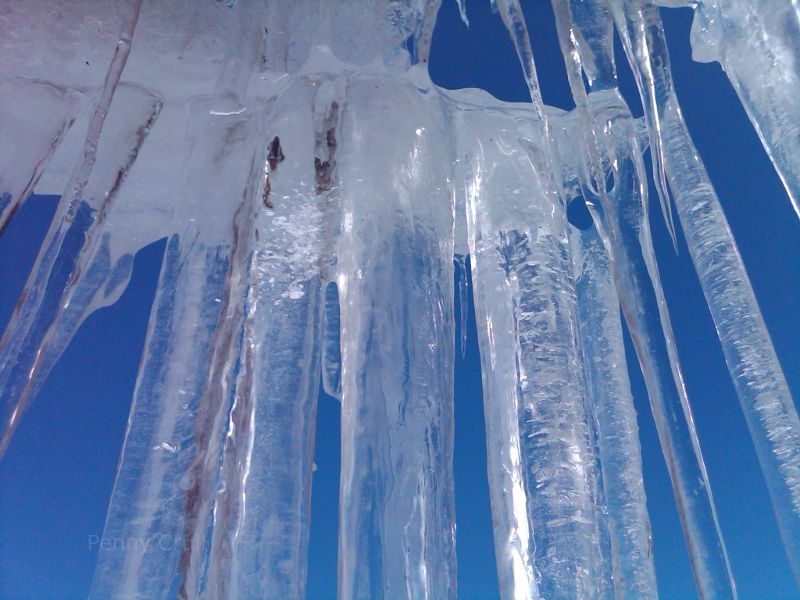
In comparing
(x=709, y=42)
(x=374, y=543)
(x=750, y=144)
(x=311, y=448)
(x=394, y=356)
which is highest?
(x=750, y=144)

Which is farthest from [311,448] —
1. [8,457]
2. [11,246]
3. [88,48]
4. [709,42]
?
[8,457]

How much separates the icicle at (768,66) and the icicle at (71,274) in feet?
6.06

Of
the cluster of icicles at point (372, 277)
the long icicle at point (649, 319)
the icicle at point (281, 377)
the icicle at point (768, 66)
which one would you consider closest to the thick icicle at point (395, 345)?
the cluster of icicles at point (372, 277)

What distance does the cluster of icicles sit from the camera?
126cm

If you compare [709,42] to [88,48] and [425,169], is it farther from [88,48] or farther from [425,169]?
[88,48]

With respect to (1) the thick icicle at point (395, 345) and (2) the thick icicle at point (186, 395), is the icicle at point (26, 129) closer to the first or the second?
(2) the thick icicle at point (186, 395)

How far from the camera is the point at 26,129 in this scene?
6.98ft

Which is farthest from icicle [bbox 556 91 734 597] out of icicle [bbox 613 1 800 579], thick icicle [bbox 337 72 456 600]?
thick icicle [bbox 337 72 456 600]

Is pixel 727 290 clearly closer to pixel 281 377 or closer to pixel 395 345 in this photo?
pixel 395 345

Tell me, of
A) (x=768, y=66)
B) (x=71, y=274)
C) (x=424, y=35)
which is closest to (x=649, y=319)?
(x=768, y=66)

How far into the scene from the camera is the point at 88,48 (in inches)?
79.0

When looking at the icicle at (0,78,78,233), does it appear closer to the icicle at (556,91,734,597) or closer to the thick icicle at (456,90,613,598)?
the thick icicle at (456,90,613,598)

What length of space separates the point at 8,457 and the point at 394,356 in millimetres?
3527

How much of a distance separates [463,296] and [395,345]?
0.97 meters
